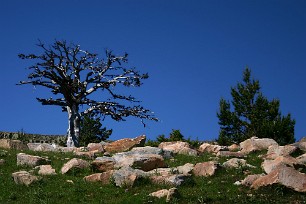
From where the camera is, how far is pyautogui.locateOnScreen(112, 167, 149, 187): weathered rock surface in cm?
1950

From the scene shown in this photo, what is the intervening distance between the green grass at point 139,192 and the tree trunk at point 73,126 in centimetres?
2545

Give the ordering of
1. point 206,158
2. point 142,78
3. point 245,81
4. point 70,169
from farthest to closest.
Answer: point 245,81
point 142,78
point 206,158
point 70,169

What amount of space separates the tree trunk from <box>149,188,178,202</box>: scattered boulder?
101ft

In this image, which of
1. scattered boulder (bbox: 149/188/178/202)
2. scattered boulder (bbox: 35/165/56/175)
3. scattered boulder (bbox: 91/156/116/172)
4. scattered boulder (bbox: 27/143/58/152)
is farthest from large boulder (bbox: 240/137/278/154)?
scattered boulder (bbox: 149/188/178/202)

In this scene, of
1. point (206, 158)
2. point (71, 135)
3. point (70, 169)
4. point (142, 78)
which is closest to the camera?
point (70, 169)

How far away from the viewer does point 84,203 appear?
17359mm

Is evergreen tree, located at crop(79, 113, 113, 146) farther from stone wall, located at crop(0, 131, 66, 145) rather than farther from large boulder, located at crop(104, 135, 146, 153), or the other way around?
large boulder, located at crop(104, 135, 146, 153)

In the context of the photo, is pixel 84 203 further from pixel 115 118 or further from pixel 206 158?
pixel 115 118

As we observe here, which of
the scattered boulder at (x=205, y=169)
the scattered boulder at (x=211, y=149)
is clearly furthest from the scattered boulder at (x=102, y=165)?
the scattered boulder at (x=211, y=149)

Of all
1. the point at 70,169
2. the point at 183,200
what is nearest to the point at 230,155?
the point at 70,169

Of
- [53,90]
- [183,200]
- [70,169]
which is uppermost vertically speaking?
[53,90]

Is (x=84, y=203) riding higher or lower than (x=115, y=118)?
lower

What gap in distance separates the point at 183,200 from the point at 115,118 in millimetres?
34133

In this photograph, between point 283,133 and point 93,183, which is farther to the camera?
point 283,133
